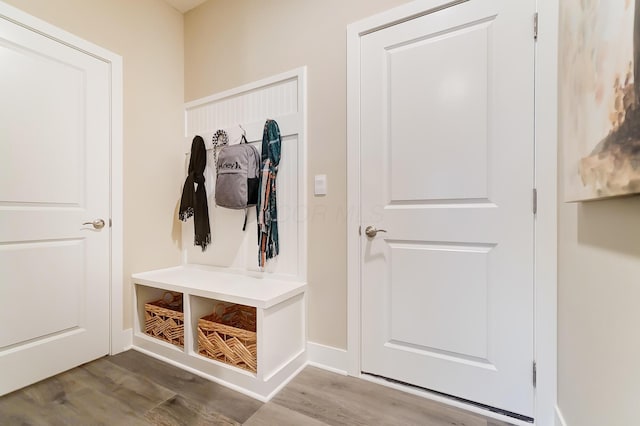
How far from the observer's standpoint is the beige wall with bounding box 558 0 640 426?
725 mm

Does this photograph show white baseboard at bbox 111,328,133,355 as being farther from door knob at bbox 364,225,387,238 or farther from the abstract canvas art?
the abstract canvas art

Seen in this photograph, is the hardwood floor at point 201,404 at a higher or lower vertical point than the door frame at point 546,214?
lower

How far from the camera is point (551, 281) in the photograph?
1.20 m

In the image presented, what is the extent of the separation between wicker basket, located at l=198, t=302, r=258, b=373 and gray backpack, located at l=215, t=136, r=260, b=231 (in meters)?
0.75

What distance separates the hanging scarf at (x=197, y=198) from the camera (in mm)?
2191

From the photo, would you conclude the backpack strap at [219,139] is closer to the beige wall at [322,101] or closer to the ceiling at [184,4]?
the beige wall at [322,101]

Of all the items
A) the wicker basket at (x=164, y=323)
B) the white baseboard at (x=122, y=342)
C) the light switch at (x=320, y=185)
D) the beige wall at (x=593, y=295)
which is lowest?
the white baseboard at (x=122, y=342)

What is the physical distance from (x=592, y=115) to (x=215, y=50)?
2455mm

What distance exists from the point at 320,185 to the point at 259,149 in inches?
22.4

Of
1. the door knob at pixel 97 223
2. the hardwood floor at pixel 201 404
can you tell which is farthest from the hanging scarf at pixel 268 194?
the door knob at pixel 97 223

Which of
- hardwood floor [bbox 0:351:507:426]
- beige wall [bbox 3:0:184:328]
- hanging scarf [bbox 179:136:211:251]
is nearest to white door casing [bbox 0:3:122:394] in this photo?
beige wall [bbox 3:0:184:328]

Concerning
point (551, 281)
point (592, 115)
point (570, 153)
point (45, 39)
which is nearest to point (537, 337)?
point (551, 281)

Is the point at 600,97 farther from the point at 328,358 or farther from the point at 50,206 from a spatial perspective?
the point at 50,206

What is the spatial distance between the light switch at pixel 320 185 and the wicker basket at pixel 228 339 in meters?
0.93
